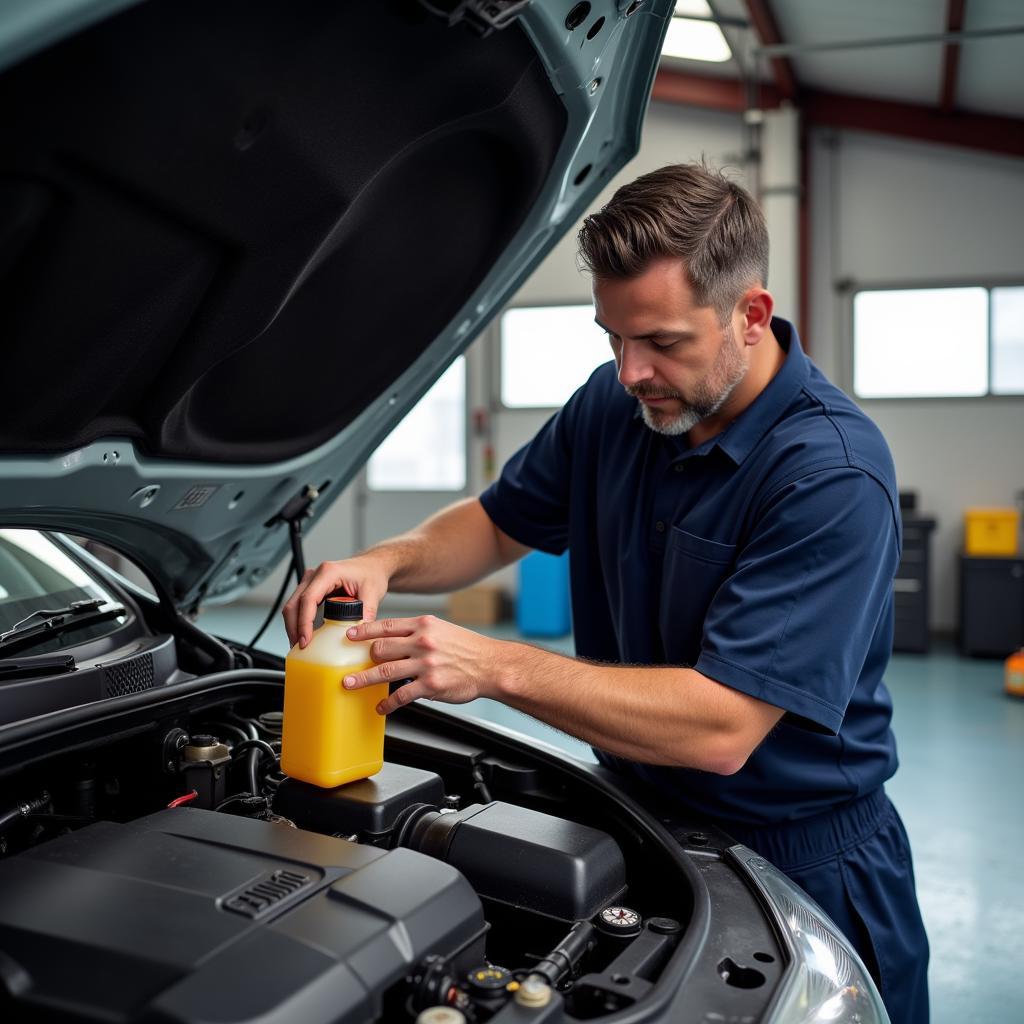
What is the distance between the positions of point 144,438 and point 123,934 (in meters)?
0.76

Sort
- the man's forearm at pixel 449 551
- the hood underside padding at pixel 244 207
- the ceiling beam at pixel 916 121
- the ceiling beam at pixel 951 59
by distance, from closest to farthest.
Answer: the hood underside padding at pixel 244 207 → the man's forearm at pixel 449 551 → the ceiling beam at pixel 951 59 → the ceiling beam at pixel 916 121

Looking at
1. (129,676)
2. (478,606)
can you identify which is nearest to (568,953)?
(129,676)

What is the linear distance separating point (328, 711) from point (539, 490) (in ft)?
2.51

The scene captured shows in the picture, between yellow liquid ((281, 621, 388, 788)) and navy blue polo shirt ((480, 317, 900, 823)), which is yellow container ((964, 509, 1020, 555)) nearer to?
navy blue polo shirt ((480, 317, 900, 823))

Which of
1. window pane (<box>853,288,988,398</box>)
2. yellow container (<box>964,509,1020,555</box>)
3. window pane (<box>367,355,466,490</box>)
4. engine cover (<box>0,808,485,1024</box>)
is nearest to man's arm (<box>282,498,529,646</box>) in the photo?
engine cover (<box>0,808,485,1024</box>)

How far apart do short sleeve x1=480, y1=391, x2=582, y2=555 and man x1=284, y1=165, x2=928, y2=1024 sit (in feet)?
0.46

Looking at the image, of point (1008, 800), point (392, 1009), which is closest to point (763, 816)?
point (392, 1009)

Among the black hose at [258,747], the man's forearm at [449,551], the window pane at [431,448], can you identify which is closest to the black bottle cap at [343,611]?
the black hose at [258,747]

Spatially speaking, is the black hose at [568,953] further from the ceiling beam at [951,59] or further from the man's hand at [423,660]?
the ceiling beam at [951,59]

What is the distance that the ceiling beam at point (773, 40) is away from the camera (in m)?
5.06

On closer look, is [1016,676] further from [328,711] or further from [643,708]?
[328,711]

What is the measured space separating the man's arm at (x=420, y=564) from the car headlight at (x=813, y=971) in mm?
615

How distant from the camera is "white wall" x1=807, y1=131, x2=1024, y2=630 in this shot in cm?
633

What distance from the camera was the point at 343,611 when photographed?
3.91 feet
